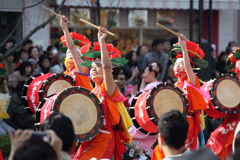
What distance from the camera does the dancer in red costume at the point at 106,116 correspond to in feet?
21.4

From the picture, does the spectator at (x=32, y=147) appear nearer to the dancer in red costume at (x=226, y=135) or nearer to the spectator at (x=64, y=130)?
the spectator at (x=64, y=130)

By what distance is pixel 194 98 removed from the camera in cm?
744

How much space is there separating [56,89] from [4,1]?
6097 mm

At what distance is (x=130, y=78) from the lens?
11977 millimetres

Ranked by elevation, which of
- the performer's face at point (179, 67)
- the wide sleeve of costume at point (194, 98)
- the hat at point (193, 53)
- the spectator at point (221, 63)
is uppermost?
the hat at point (193, 53)

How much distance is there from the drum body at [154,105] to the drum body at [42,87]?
2.87 ft

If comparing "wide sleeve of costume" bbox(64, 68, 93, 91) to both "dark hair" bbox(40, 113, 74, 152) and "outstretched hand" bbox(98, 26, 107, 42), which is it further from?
"dark hair" bbox(40, 113, 74, 152)

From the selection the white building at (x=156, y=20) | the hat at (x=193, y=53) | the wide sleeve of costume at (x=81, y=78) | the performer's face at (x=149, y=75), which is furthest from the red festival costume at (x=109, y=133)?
the white building at (x=156, y=20)

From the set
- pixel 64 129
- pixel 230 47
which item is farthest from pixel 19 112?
pixel 230 47

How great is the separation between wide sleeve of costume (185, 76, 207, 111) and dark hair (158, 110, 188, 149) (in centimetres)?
311

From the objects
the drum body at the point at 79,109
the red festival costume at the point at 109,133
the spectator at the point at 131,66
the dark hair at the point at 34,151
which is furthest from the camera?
the spectator at the point at 131,66

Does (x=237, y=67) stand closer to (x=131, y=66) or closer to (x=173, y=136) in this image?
(x=173, y=136)

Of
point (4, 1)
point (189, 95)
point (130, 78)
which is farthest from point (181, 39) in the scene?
point (4, 1)

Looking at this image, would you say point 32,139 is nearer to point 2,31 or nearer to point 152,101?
point 152,101
